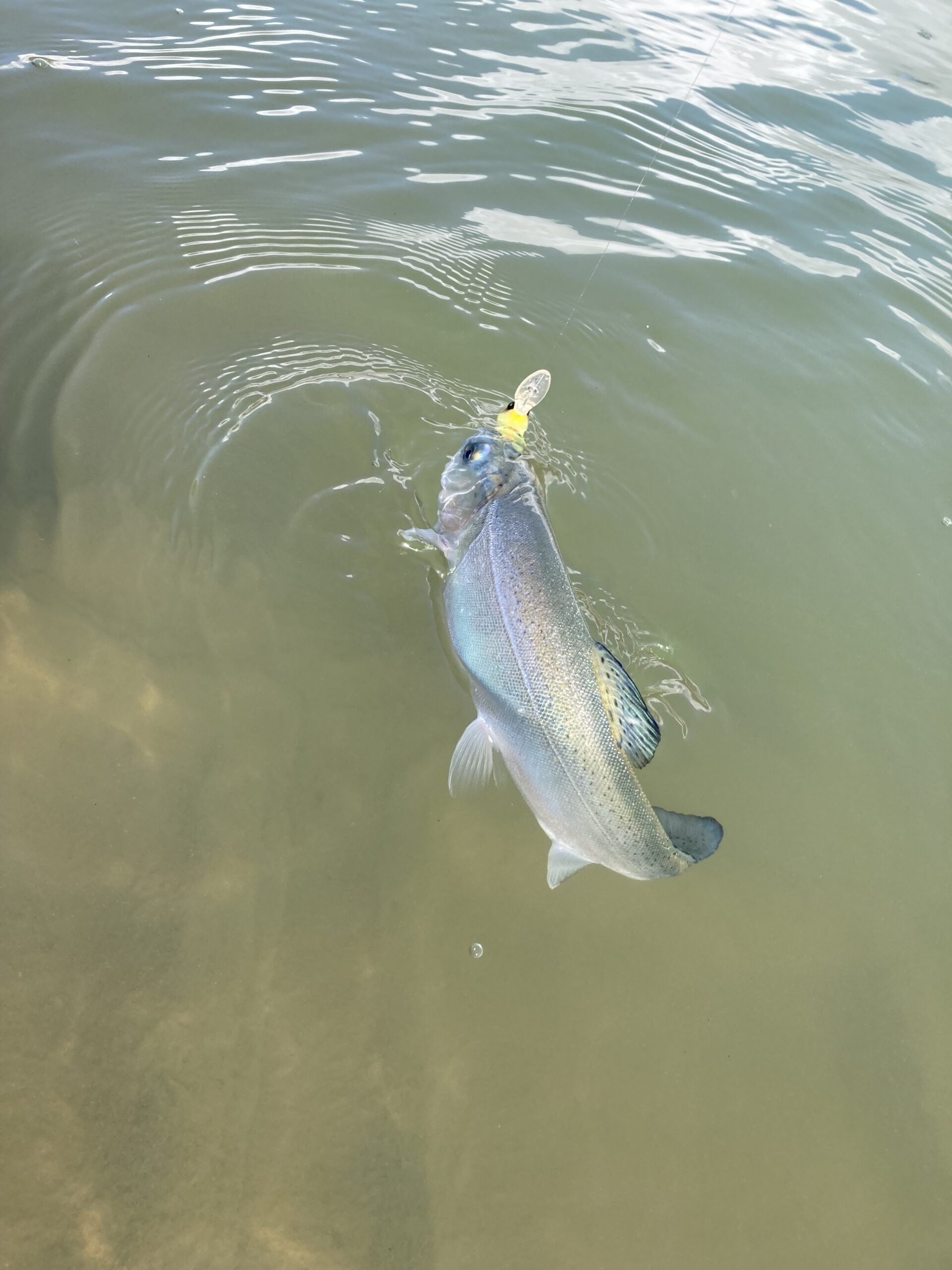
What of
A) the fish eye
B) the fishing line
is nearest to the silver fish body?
the fish eye

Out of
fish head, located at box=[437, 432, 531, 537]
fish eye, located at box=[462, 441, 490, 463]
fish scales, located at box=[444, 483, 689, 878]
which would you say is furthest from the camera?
fish eye, located at box=[462, 441, 490, 463]

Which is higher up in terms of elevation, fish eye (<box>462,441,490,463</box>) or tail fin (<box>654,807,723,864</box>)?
fish eye (<box>462,441,490,463</box>)

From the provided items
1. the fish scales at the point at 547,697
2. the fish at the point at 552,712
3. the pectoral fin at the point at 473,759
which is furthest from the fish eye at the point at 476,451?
the pectoral fin at the point at 473,759

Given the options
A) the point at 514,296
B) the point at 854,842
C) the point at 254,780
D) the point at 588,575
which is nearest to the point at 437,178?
the point at 514,296

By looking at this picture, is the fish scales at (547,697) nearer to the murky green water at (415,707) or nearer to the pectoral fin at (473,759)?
the pectoral fin at (473,759)

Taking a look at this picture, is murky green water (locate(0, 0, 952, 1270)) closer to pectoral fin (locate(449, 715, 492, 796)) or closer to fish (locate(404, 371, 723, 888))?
pectoral fin (locate(449, 715, 492, 796))

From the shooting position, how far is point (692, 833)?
2725 mm

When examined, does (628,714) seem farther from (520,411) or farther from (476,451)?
(520,411)

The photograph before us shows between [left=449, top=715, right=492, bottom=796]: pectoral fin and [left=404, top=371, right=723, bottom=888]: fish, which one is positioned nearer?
[left=404, top=371, right=723, bottom=888]: fish

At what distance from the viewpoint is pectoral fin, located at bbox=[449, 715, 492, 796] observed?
3145 millimetres

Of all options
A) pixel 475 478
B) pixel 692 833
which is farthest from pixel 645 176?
pixel 692 833

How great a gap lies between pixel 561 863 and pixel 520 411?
2.12 metres

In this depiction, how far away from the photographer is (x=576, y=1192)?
2.81 meters

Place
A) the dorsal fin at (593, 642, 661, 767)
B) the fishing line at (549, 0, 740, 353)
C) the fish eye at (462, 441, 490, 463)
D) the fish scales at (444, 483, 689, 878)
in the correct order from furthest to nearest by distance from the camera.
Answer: the fishing line at (549, 0, 740, 353) < the fish eye at (462, 441, 490, 463) < the dorsal fin at (593, 642, 661, 767) < the fish scales at (444, 483, 689, 878)
